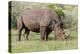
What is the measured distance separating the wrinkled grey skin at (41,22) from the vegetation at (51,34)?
6cm

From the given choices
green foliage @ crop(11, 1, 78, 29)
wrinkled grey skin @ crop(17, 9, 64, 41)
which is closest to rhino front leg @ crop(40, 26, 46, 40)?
wrinkled grey skin @ crop(17, 9, 64, 41)

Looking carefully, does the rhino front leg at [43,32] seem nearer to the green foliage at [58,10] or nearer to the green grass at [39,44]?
the green grass at [39,44]

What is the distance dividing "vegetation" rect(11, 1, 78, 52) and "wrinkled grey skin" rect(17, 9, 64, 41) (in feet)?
0.19

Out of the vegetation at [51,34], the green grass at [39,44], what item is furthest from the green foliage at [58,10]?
the green grass at [39,44]

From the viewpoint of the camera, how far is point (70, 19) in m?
2.56

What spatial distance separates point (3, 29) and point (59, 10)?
2.82 feet

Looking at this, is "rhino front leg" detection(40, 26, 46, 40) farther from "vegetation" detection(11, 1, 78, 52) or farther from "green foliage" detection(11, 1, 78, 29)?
"green foliage" detection(11, 1, 78, 29)

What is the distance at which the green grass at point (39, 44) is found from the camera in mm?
2307

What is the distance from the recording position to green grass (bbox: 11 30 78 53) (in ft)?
7.57

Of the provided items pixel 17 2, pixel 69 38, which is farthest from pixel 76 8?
pixel 17 2

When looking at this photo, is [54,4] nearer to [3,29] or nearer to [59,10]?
[59,10]

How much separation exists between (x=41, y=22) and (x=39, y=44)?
0.32 meters

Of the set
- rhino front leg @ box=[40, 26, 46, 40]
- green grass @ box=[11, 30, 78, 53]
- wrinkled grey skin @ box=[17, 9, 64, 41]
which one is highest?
wrinkled grey skin @ box=[17, 9, 64, 41]

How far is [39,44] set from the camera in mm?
2408
